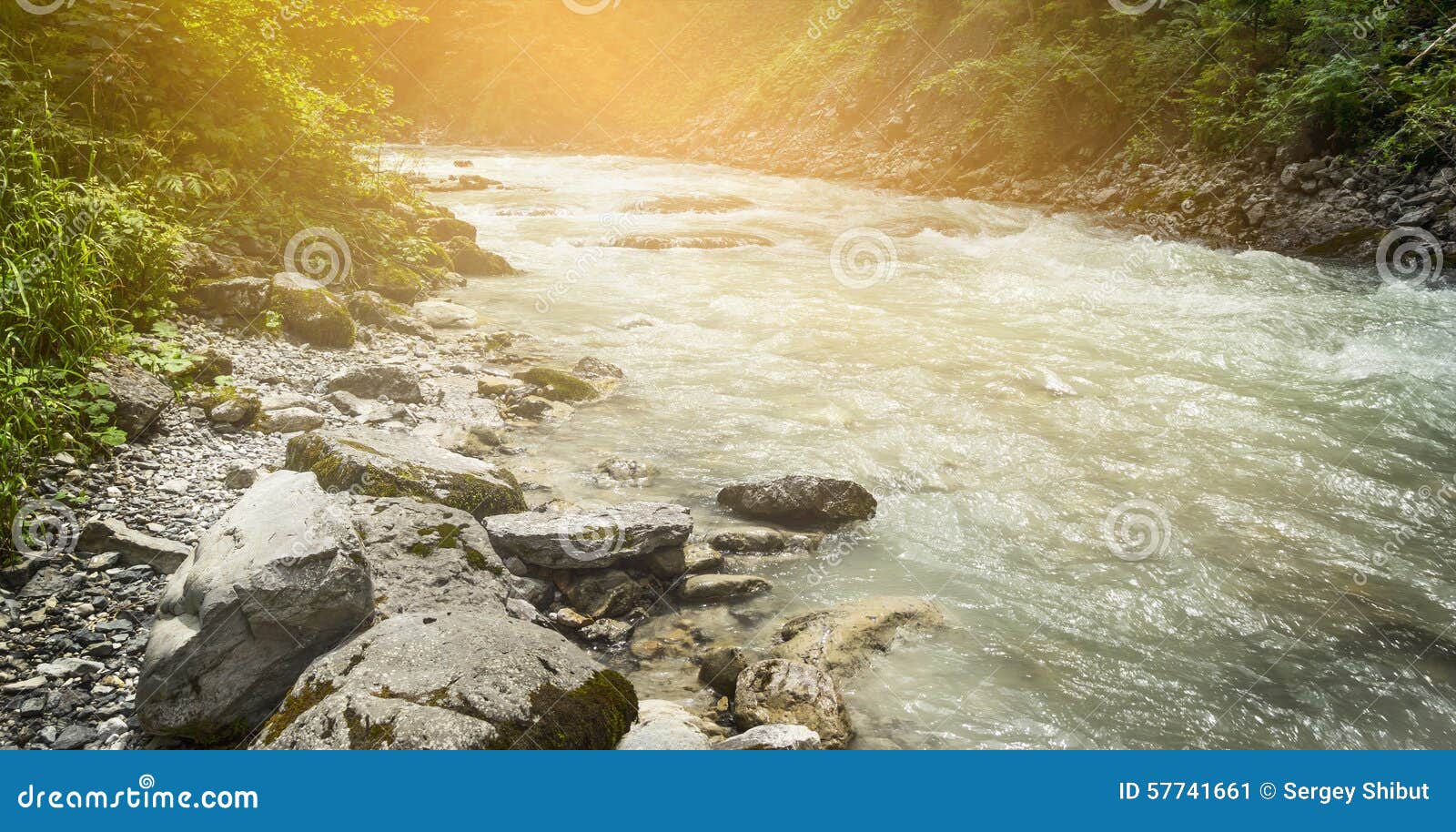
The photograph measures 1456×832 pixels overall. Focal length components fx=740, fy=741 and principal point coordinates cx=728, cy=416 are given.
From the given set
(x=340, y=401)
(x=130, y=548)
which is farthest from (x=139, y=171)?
(x=130, y=548)

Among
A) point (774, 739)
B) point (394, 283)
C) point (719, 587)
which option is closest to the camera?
point (774, 739)

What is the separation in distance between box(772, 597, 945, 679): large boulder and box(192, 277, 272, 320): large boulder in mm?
6444

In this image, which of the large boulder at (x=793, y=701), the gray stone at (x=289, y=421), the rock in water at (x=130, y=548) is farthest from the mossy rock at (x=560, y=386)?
the large boulder at (x=793, y=701)

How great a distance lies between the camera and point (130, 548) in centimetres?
384

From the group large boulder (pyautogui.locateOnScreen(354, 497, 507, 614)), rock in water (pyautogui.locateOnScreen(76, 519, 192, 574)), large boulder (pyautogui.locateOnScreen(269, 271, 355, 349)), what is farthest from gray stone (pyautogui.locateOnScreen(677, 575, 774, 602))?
large boulder (pyautogui.locateOnScreen(269, 271, 355, 349))

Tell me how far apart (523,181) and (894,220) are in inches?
496

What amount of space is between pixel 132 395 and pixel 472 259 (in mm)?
7460

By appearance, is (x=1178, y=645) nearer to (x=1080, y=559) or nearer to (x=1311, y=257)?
(x=1080, y=559)

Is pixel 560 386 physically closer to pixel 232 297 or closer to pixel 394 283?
pixel 232 297

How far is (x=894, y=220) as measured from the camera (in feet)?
53.0

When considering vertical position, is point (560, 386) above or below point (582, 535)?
above

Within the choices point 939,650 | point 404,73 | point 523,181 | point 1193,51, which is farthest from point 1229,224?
point 404,73

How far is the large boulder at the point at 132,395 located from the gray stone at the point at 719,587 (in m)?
3.71

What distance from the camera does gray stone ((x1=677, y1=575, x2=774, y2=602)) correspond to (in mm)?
4438
